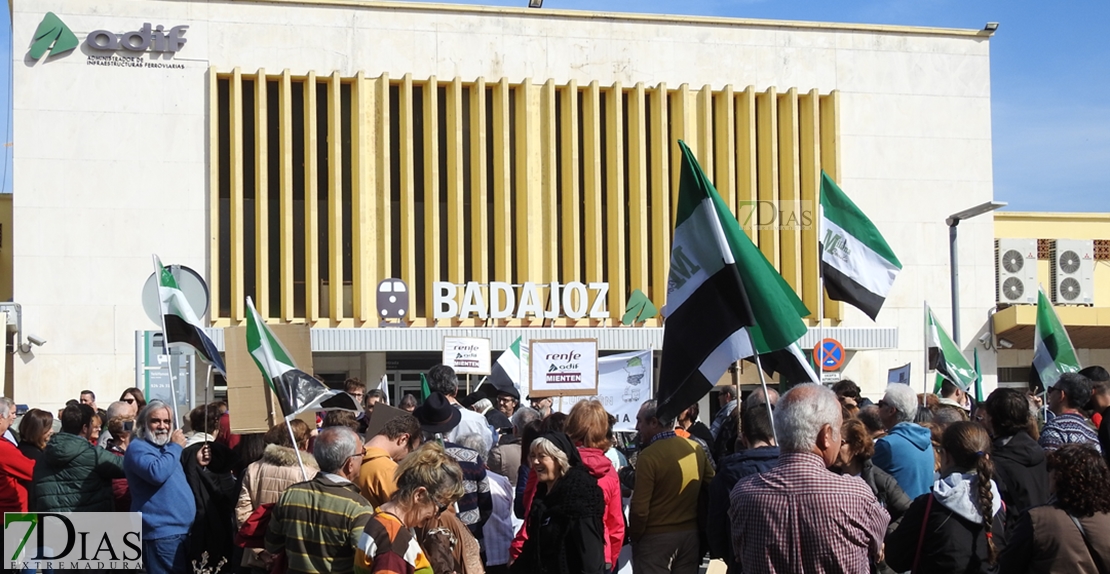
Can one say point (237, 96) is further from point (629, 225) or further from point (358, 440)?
point (358, 440)

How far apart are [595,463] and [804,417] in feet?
8.89

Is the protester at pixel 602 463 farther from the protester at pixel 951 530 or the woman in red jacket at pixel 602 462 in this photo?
the protester at pixel 951 530

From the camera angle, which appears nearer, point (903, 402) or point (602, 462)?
point (602, 462)

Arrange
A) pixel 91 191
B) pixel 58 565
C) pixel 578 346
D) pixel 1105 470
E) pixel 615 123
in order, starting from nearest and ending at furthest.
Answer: pixel 1105 470, pixel 58 565, pixel 578 346, pixel 91 191, pixel 615 123

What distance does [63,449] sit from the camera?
8.66m

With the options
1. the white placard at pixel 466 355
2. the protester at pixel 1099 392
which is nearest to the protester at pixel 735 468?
the protester at pixel 1099 392

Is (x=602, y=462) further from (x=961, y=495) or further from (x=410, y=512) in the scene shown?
(x=961, y=495)

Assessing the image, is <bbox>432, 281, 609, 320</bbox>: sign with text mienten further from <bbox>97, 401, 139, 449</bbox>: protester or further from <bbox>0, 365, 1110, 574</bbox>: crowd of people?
<bbox>0, 365, 1110, 574</bbox>: crowd of people

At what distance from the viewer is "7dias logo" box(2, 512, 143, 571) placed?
8.57 m

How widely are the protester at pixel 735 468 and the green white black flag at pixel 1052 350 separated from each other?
712 cm

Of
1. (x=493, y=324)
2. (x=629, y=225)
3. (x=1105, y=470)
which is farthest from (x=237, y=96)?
(x=1105, y=470)

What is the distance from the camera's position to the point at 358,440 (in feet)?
22.2

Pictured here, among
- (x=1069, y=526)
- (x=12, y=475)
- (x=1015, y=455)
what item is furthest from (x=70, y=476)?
(x=1069, y=526)

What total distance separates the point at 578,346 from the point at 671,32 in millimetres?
16299
